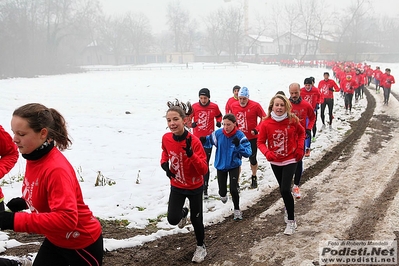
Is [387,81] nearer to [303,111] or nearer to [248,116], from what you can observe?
[303,111]

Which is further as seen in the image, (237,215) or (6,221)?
(237,215)

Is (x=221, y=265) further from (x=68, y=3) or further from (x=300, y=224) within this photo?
(x=68, y=3)

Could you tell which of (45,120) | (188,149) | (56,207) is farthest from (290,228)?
(45,120)

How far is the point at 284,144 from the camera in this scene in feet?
17.1

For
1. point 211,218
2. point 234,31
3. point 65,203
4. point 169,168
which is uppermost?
point 234,31

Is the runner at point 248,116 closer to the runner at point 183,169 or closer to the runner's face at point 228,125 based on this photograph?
the runner's face at point 228,125

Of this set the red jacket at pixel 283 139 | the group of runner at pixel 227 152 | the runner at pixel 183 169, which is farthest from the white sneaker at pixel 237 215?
the runner at pixel 183 169

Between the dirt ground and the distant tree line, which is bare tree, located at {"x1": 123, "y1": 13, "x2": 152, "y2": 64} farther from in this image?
the dirt ground

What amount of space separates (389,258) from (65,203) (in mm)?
3916

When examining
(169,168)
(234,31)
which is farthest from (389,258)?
(234,31)

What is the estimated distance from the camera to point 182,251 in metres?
4.96

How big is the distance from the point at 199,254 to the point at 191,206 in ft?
2.13

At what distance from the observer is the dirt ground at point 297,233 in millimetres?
4746

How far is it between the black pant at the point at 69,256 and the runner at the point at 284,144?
2.92m
